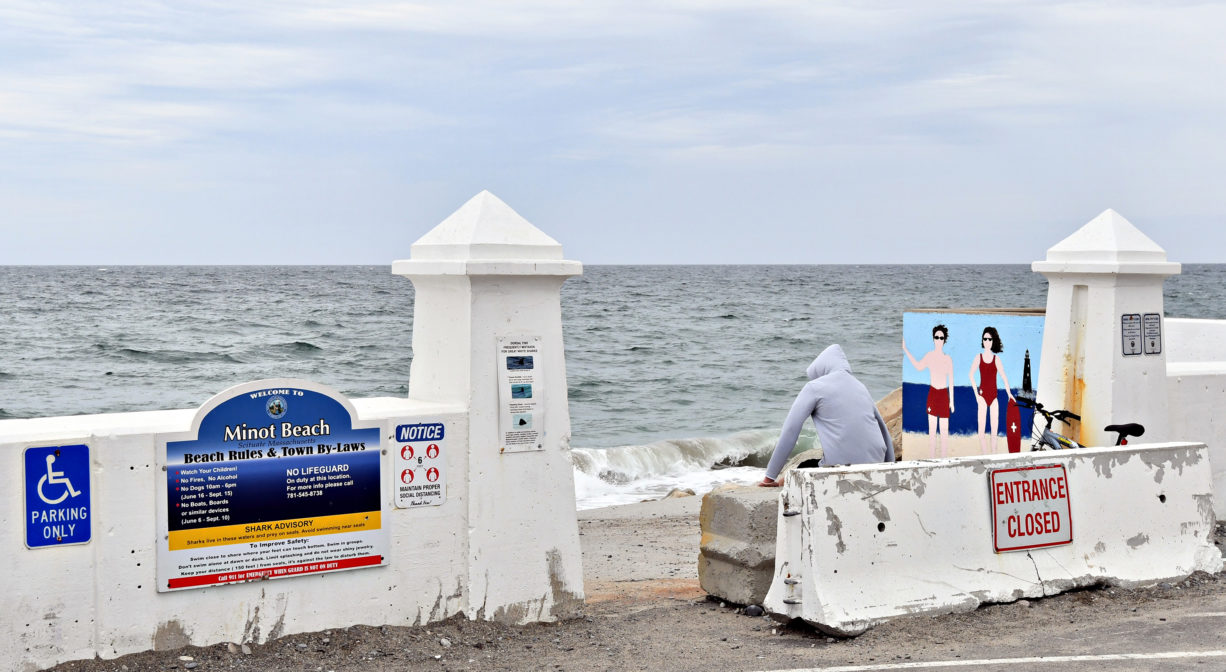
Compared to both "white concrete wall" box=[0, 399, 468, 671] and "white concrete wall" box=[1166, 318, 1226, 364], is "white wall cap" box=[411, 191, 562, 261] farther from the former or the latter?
"white concrete wall" box=[1166, 318, 1226, 364]

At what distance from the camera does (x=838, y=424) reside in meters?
7.77

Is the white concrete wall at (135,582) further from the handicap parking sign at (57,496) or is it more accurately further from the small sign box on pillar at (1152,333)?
the small sign box on pillar at (1152,333)

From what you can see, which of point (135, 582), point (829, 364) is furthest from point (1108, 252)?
point (135, 582)

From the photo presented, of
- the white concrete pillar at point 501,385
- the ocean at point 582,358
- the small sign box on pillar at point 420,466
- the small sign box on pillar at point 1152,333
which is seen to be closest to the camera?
the small sign box on pillar at point 420,466

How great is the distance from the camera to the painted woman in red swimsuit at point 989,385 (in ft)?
36.1

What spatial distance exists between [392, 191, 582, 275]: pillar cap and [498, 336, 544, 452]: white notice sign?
0.47m

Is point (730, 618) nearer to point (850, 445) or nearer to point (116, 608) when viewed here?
point (850, 445)

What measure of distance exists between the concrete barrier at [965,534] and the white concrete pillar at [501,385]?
4.81 ft

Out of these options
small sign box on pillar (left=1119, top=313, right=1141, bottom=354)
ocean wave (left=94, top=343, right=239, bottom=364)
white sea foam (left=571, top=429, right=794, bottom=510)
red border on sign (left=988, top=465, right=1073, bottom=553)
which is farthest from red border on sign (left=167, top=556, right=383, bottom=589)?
ocean wave (left=94, top=343, right=239, bottom=364)

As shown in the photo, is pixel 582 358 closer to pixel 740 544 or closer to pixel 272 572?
pixel 740 544

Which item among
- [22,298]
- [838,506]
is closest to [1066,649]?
[838,506]

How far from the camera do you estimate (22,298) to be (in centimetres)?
6322

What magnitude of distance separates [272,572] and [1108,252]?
23.0 ft

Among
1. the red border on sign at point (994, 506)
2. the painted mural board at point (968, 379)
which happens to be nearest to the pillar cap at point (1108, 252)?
the painted mural board at point (968, 379)
